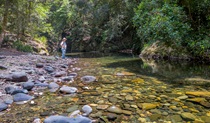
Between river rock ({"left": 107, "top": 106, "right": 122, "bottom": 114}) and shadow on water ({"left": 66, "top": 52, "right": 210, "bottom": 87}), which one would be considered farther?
shadow on water ({"left": 66, "top": 52, "right": 210, "bottom": 87})

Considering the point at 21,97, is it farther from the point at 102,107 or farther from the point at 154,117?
the point at 154,117

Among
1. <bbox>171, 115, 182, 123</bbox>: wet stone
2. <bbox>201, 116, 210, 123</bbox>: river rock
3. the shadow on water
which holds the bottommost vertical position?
<bbox>171, 115, 182, 123</bbox>: wet stone

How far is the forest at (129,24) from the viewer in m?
9.97

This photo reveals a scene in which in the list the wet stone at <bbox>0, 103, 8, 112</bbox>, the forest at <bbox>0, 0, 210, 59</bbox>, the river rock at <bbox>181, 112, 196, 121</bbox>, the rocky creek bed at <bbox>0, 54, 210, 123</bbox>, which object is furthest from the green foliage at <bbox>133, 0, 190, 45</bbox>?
the wet stone at <bbox>0, 103, 8, 112</bbox>

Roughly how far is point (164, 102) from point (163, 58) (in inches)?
366

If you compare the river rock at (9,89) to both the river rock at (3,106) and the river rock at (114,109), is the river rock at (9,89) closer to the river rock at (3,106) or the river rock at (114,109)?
the river rock at (3,106)

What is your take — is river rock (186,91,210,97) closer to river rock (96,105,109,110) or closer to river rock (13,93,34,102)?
river rock (96,105,109,110)

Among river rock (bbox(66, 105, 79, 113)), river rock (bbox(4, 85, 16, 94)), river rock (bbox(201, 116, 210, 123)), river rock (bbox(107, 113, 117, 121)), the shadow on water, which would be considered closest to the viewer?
river rock (bbox(201, 116, 210, 123))

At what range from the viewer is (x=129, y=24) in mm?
20953

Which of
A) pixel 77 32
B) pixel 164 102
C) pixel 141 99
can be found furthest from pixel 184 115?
pixel 77 32

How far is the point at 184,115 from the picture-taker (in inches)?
107

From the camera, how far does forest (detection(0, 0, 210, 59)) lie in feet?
32.7

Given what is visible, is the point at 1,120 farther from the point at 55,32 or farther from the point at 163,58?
the point at 55,32

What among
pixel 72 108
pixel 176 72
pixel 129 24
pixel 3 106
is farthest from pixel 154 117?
pixel 129 24
